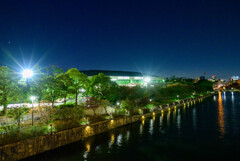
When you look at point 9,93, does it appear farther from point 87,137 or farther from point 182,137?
point 182,137

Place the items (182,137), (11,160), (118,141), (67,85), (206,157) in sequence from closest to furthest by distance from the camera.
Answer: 1. (11,160)
2. (206,157)
3. (118,141)
4. (182,137)
5. (67,85)

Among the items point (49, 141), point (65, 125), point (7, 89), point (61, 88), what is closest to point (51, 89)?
point (61, 88)

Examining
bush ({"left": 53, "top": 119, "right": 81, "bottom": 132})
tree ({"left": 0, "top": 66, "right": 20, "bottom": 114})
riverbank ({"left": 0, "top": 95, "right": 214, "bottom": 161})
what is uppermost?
tree ({"left": 0, "top": 66, "right": 20, "bottom": 114})

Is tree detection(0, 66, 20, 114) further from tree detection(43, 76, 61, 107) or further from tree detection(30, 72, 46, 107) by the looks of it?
tree detection(43, 76, 61, 107)

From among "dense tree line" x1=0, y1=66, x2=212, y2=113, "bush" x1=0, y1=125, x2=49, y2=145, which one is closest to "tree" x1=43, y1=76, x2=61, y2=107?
"dense tree line" x1=0, y1=66, x2=212, y2=113

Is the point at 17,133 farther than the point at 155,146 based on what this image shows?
No

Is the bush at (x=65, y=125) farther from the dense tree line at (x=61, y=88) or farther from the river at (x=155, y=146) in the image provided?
the dense tree line at (x=61, y=88)

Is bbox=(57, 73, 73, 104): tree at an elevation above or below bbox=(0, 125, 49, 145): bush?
above

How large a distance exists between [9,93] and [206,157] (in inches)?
878

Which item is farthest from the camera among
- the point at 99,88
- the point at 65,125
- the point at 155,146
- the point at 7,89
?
the point at 99,88

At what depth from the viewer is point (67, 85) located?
109 ft

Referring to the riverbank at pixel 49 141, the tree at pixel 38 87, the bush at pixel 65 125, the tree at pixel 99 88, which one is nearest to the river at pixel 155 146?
the riverbank at pixel 49 141

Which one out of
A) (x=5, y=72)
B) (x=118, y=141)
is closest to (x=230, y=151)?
(x=118, y=141)

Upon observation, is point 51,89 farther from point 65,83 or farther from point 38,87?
point 65,83
